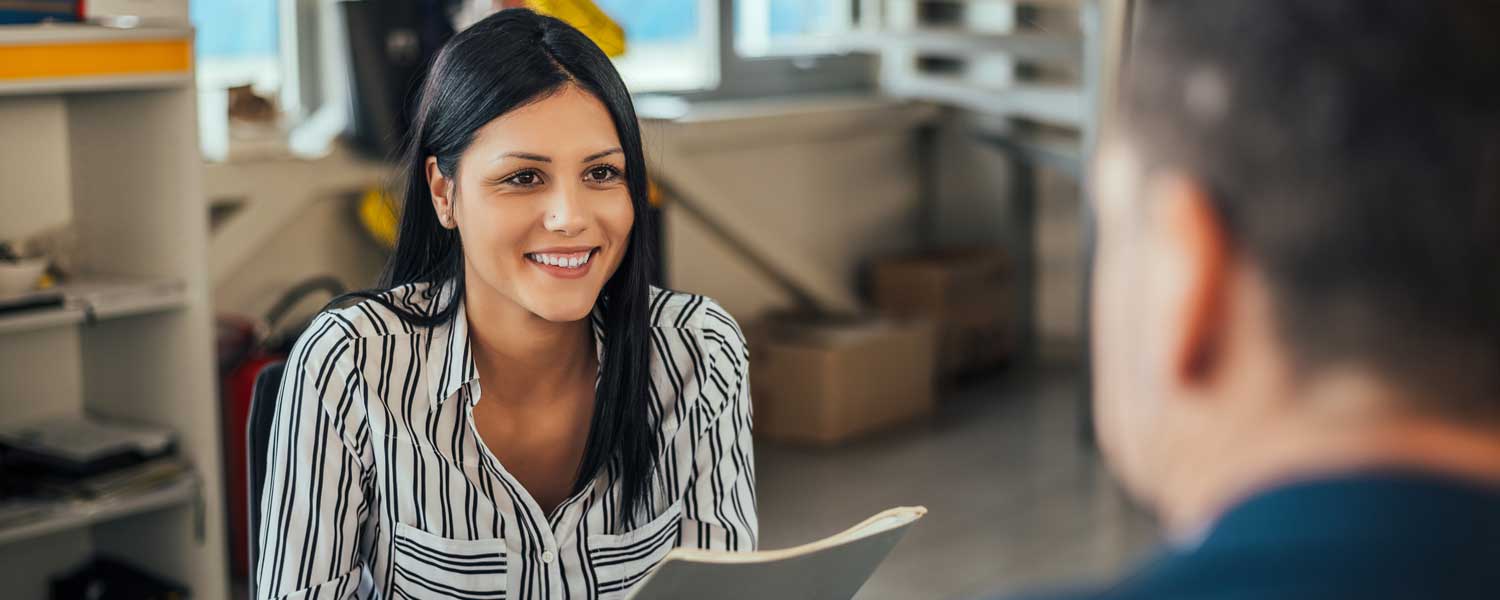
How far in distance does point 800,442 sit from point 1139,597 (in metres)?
4.33

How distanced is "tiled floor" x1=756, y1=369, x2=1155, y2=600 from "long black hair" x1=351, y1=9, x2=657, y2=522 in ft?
5.87

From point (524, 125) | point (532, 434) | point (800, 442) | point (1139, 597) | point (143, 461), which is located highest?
point (524, 125)

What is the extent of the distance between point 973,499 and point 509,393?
8.70 ft

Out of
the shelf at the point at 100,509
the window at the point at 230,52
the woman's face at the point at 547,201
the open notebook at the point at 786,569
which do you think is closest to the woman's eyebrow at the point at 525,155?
the woman's face at the point at 547,201

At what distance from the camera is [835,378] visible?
4.73m

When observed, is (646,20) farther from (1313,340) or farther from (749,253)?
(1313,340)

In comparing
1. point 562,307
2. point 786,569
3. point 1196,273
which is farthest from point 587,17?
point 1196,273

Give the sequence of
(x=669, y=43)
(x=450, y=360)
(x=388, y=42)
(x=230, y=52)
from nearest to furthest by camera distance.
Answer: (x=450, y=360), (x=388, y=42), (x=230, y=52), (x=669, y=43)

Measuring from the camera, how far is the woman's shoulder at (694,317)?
1.78 m

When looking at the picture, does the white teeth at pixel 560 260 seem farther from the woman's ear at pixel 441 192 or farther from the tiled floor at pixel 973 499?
the tiled floor at pixel 973 499

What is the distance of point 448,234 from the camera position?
1.77m

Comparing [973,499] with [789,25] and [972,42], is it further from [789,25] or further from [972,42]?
[789,25]

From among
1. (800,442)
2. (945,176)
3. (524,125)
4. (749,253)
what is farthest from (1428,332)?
(945,176)

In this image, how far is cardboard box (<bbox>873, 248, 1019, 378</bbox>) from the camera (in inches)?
218
